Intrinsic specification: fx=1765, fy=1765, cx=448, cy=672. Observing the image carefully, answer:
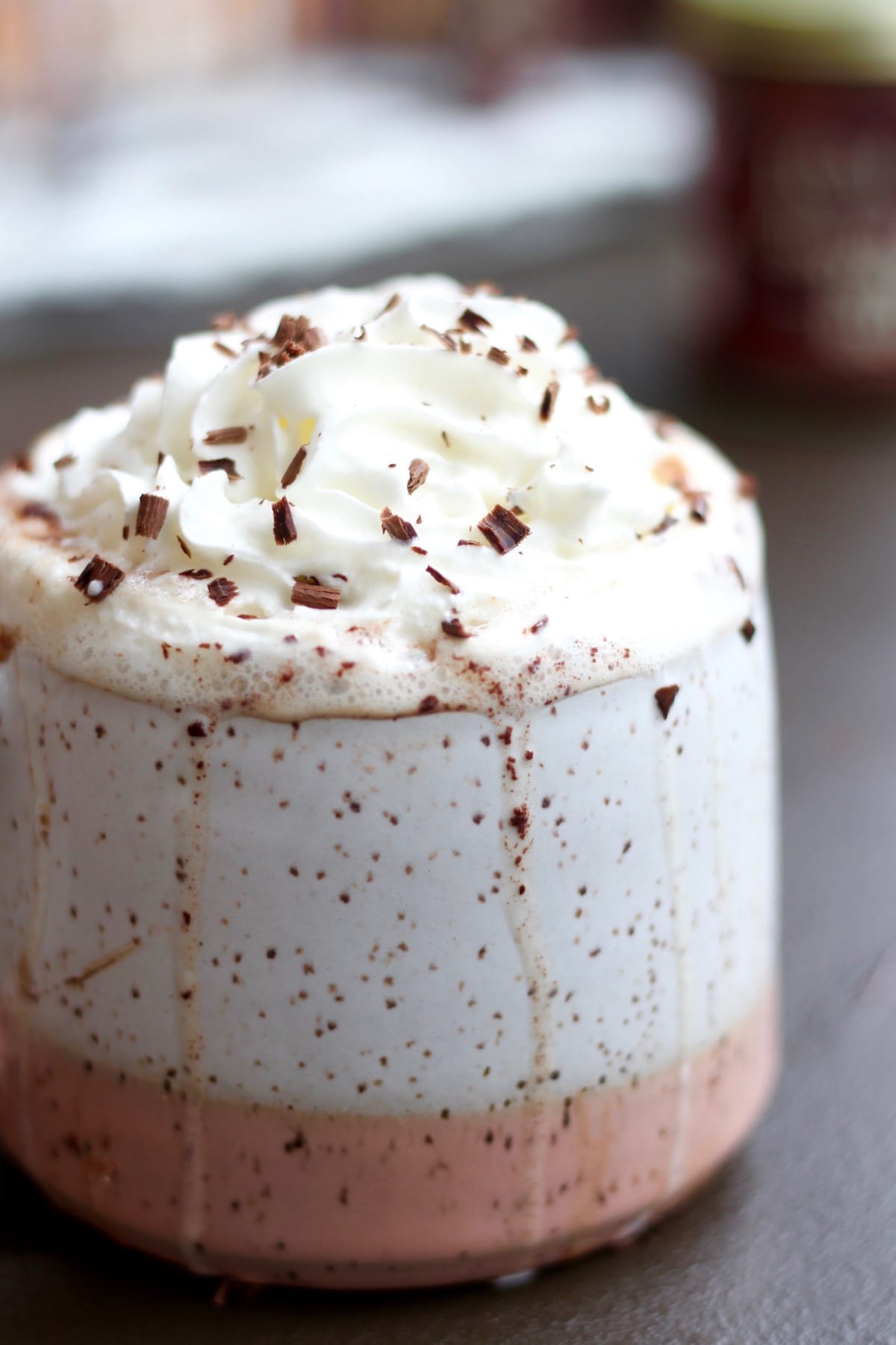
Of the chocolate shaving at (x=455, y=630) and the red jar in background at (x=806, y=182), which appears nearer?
the chocolate shaving at (x=455, y=630)

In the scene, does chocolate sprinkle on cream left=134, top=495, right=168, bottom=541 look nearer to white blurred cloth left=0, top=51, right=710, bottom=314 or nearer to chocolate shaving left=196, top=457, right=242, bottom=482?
chocolate shaving left=196, top=457, right=242, bottom=482

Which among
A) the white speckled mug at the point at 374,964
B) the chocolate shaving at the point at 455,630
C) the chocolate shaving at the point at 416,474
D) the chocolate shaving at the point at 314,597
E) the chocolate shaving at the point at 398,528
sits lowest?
the white speckled mug at the point at 374,964

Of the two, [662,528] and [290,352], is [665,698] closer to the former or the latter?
[662,528]

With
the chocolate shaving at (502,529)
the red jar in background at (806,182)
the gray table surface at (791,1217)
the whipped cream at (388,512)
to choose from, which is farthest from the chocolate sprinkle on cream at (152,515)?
the red jar in background at (806,182)

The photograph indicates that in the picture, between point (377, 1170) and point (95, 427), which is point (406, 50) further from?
point (377, 1170)

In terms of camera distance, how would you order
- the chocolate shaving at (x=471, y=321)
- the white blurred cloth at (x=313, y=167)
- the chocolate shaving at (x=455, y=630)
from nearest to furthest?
the chocolate shaving at (x=455, y=630) → the chocolate shaving at (x=471, y=321) → the white blurred cloth at (x=313, y=167)

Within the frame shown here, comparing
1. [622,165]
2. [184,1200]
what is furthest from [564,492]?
[622,165]

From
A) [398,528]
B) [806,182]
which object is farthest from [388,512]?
[806,182]

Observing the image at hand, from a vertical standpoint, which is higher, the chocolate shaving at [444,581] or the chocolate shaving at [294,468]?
the chocolate shaving at [294,468]

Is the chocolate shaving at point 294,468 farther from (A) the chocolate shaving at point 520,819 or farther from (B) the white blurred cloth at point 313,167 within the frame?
(B) the white blurred cloth at point 313,167
